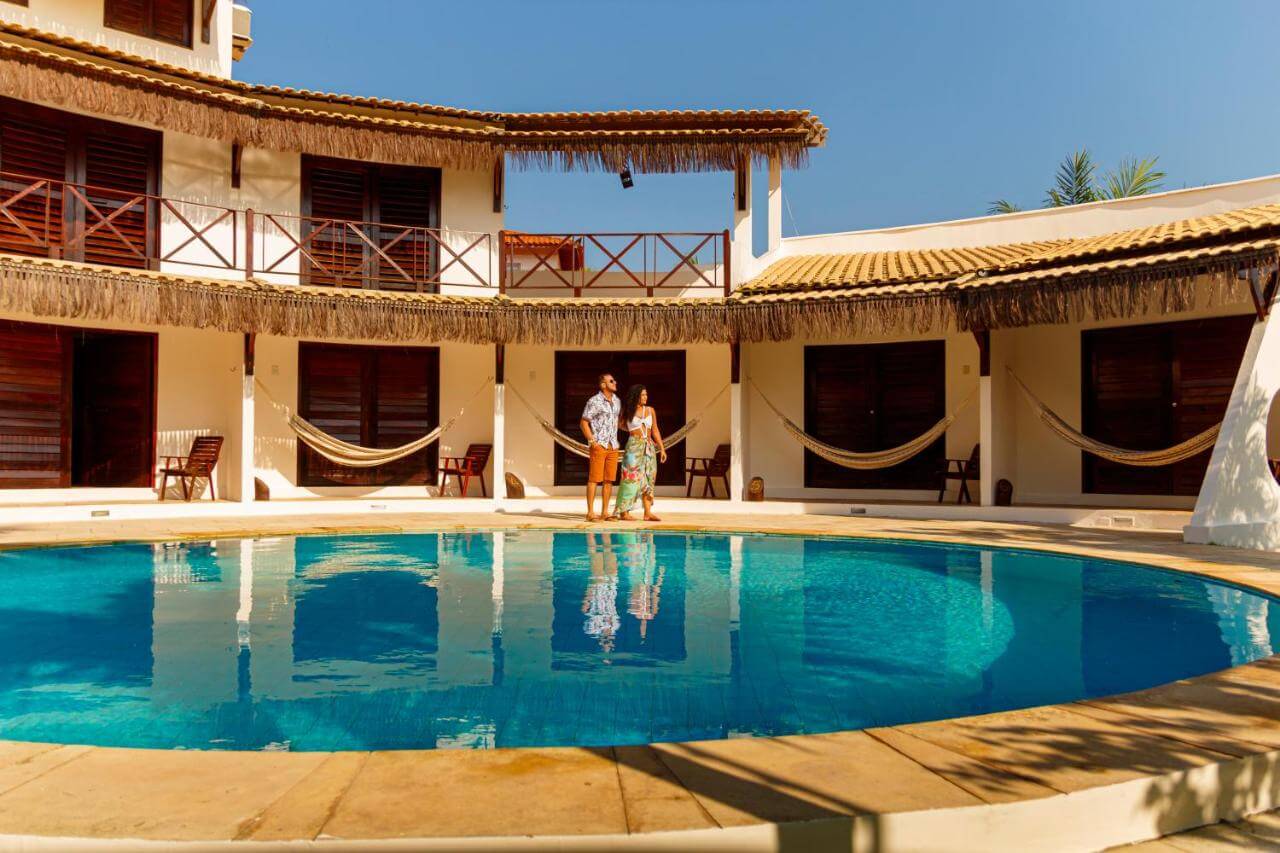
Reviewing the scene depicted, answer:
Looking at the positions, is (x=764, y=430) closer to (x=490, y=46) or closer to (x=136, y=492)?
(x=136, y=492)

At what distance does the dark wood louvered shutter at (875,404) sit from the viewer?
1108cm

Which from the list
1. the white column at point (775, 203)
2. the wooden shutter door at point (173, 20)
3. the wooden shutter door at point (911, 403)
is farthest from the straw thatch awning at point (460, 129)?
the wooden shutter door at point (911, 403)

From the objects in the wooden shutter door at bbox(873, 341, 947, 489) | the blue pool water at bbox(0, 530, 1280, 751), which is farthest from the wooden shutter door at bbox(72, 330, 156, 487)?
the wooden shutter door at bbox(873, 341, 947, 489)

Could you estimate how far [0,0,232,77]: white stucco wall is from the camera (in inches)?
389

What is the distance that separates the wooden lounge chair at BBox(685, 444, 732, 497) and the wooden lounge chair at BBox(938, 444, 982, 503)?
2.53 m

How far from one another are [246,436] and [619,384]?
4703 millimetres

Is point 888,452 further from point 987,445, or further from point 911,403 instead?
point 911,403

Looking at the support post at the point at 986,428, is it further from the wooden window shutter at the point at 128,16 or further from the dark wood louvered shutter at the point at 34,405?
the wooden window shutter at the point at 128,16

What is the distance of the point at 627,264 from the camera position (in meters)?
11.4

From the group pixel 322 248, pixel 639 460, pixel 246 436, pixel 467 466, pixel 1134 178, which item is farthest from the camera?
pixel 1134 178

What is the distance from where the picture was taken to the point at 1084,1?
120 feet

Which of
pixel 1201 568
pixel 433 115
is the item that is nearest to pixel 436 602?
pixel 1201 568

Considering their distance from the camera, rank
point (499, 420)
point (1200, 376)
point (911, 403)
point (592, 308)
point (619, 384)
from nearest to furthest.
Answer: point (1200, 376) → point (592, 308) → point (499, 420) → point (911, 403) → point (619, 384)

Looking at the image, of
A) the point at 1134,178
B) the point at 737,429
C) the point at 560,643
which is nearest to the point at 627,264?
the point at 737,429
